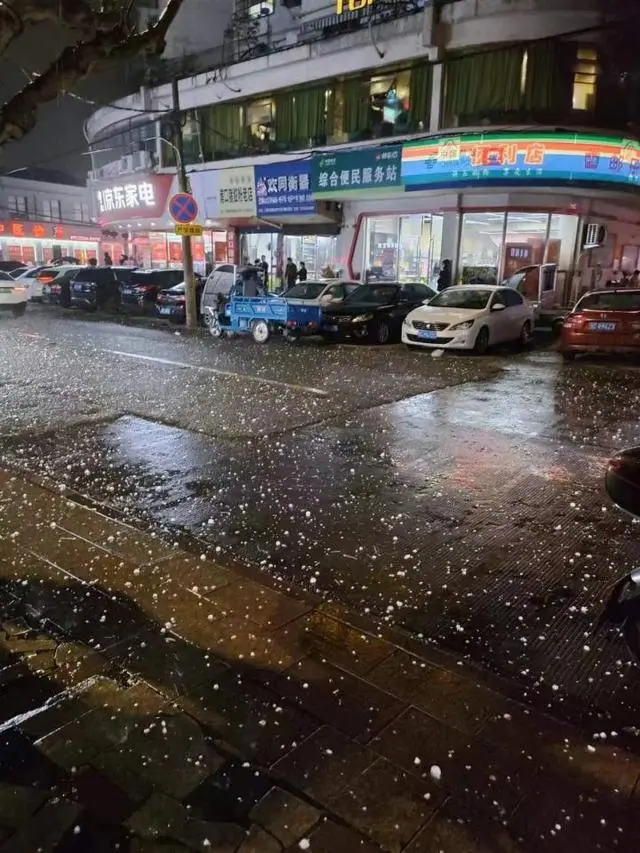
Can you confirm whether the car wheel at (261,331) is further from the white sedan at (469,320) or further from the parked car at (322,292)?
the white sedan at (469,320)

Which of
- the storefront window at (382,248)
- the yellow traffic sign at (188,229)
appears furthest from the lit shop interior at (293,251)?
the yellow traffic sign at (188,229)

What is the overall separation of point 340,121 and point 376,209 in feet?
11.5

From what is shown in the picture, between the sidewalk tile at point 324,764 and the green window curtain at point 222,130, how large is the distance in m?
27.6

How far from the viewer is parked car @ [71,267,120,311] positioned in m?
23.3

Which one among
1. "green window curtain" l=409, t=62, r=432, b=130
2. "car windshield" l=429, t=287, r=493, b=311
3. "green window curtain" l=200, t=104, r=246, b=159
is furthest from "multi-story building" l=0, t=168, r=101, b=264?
"car windshield" l=429, t=287, r=493, b=311

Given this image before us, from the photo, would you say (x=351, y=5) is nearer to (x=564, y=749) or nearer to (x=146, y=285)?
(x=146, y=285)

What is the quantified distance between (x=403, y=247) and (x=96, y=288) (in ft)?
36.7

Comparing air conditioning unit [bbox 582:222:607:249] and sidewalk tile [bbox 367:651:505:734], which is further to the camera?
air conditioning unit [bbox 582:222:607:249]

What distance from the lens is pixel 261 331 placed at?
15914 mm

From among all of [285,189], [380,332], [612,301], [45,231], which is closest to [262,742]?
[612,301]

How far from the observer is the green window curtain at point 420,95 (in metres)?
21.1

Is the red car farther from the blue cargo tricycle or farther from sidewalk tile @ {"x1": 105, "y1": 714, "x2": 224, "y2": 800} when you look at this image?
sidewalk tile @ {"x1": 105, "y1": 714, "x2": 224, "y2": 800}

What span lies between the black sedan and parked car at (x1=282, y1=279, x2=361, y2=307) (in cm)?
37

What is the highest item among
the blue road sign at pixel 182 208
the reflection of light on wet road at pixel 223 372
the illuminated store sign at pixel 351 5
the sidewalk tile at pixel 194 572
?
the illuminated store sign at pixel 351 5
